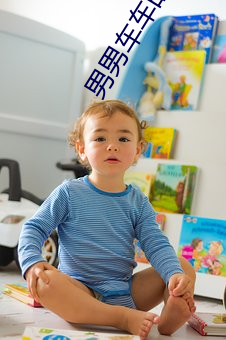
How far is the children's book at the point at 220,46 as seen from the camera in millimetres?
1830

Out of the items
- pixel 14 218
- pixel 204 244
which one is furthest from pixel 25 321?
pixel 204 244

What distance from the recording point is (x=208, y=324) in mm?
1149

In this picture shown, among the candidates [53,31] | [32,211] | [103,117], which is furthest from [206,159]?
[53,31]

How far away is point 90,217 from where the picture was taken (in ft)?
3.83

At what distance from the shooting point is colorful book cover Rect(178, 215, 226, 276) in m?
1.65

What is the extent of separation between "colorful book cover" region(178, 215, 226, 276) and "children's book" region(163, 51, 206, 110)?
1.23 feet

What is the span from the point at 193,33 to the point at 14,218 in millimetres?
820

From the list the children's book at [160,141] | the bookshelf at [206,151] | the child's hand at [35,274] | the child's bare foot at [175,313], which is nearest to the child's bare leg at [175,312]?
the child's bare foot at [175,313]

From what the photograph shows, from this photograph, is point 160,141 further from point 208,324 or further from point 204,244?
point 208,324

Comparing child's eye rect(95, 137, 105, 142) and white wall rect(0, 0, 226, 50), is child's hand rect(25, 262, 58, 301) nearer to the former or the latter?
child's eye rect(95, 137, 105, 142)

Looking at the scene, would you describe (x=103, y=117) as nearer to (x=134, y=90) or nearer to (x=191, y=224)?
(x=191, y=224)

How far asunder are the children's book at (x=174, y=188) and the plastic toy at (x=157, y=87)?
0.20m

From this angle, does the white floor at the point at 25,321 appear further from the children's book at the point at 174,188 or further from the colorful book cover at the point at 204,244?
the children's book at the point at 174,188

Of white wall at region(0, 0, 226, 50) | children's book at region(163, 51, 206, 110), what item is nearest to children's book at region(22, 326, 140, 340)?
children's book at region(163, 51, 206, 110)
